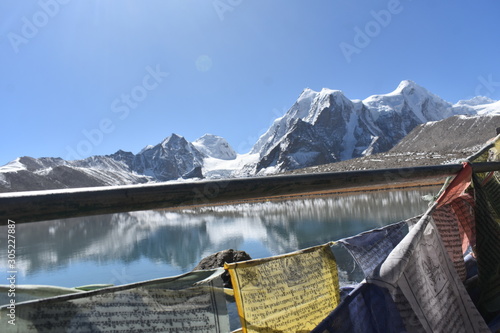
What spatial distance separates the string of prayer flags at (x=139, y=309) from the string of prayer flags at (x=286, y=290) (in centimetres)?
11

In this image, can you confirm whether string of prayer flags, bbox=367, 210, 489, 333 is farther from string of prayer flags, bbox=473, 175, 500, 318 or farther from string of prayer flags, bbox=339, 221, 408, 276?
string of prayer flags, bbox=473, 175, 500, 318

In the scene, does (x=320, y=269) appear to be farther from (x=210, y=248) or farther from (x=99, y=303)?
(x=210, y=248)

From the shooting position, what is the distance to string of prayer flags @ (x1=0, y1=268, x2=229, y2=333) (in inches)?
29.9

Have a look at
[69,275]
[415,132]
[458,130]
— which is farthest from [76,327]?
[415,132]

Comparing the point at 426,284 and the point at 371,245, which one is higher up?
the point at 371,245

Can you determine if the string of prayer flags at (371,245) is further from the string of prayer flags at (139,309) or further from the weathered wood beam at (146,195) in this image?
the string of prayer flags at (139,309)

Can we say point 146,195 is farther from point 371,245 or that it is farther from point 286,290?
point 371,245

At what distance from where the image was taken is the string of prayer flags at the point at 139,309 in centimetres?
76

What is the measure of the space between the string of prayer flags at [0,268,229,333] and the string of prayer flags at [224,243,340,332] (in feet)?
0.35

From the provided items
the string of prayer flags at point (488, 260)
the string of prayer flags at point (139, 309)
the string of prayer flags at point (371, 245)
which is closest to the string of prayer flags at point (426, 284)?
the string of prayer flags at point (371, 245)

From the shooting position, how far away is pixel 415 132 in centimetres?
11675

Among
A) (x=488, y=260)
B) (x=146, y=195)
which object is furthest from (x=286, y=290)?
(x=488, y=260)

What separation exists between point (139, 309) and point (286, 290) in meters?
0.56

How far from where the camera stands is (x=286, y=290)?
1.22 metres
